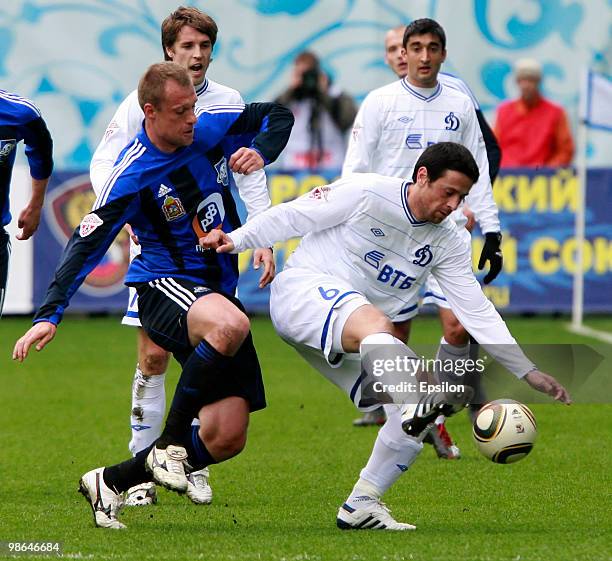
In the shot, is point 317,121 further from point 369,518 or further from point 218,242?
point 369,518

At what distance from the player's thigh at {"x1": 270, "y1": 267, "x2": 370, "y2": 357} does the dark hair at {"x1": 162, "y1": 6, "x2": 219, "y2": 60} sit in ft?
4.41

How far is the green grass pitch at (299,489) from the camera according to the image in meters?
5.68

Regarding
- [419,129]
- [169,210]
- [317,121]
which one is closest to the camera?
[169,210]

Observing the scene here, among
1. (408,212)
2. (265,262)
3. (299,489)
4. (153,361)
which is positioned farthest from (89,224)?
(299,489)

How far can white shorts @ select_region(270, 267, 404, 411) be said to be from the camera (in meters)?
6.18

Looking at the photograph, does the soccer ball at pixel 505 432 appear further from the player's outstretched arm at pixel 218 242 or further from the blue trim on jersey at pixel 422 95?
the blue trim on jersey at pixel 422 95

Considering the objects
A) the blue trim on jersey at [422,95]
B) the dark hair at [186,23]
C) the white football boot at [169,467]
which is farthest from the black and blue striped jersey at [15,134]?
the blue trim on jersey at [422,95]

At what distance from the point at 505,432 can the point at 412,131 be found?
2.94m

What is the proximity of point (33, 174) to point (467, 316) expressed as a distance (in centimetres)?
240

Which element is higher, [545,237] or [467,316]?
[467,316]

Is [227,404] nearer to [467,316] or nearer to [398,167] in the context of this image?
[467,316]

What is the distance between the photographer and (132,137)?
7.16 metres

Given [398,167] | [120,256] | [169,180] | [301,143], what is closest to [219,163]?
[169,180]

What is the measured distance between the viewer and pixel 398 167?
28.1 feet
